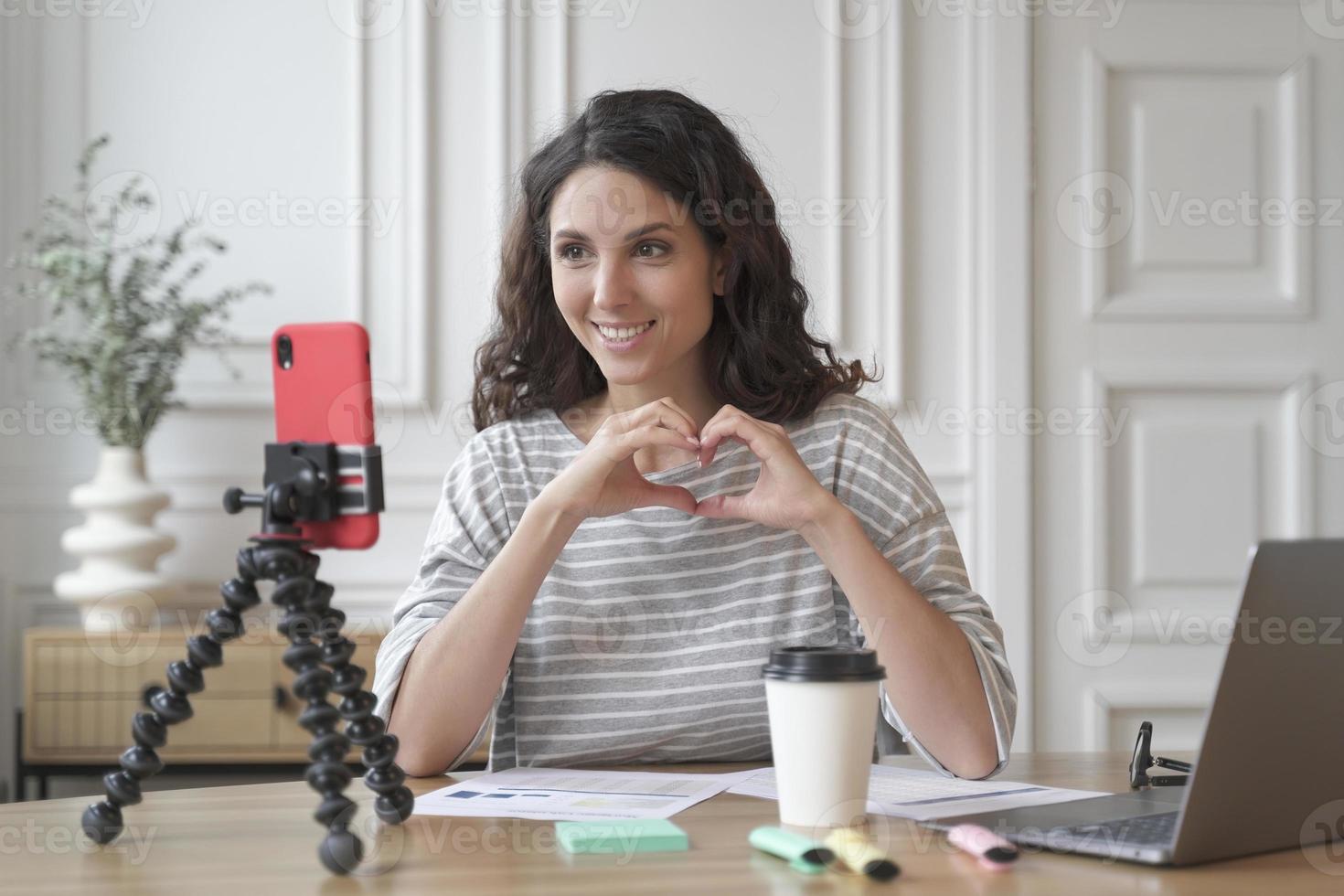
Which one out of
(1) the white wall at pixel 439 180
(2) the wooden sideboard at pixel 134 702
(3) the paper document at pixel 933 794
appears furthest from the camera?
(1) the white wall at pixel 439 180

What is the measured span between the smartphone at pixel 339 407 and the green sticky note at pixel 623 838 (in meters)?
0.26

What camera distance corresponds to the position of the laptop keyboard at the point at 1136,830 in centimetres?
91

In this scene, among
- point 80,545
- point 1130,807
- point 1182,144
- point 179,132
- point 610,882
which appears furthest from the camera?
point 1182,144

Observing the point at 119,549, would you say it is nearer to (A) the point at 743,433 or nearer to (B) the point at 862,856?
(A) the point at 743,433

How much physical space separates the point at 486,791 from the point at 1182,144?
275 cm

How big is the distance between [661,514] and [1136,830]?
2.54ft

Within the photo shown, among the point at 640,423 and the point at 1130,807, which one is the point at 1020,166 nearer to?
the point at 640,423

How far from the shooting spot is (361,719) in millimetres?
988

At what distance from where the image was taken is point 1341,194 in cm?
331

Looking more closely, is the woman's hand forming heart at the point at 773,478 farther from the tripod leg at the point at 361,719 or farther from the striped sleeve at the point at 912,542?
the tripod leg at the point at 361,719

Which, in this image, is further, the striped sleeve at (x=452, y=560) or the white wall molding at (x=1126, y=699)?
the white wall molding at (x=1126, y=699)

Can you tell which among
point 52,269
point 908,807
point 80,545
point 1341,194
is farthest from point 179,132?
point 1341,194

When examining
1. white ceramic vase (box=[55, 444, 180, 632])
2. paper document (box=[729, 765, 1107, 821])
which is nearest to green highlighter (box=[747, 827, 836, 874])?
paper document (box=[729, 765, 1107, 821])

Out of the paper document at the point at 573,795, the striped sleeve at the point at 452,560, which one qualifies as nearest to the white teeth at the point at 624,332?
the striped sleeve at the point at 452,560
